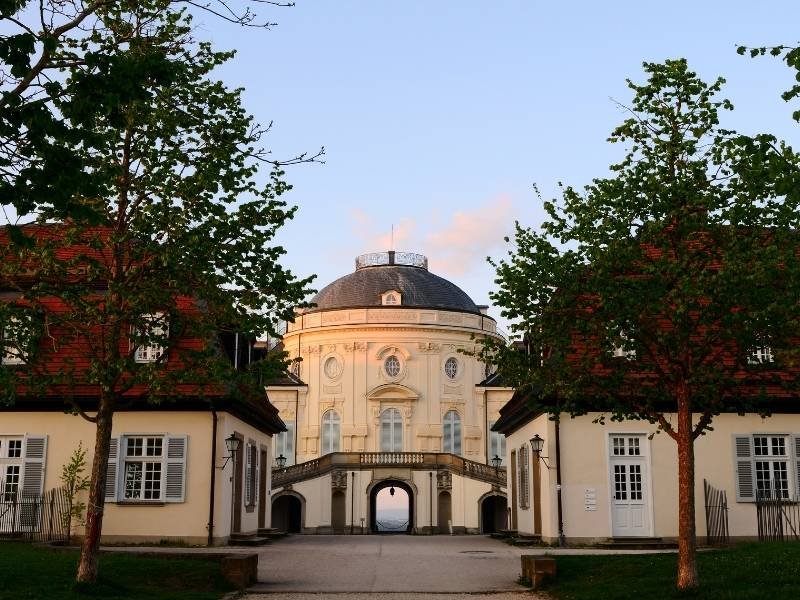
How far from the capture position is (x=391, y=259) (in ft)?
213

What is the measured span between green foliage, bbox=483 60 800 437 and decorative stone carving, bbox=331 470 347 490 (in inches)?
1419

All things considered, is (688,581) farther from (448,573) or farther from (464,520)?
(464,520)

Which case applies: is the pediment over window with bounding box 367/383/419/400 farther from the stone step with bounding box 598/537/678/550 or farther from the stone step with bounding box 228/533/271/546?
the stone step with bounding box 598/537/678/550

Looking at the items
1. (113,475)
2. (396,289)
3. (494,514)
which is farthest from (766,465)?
(396,289)

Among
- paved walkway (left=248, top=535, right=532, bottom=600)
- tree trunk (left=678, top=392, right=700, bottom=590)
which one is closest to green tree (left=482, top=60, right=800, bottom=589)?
tree trunk (left=678, top=392, right=700, bottom=590)

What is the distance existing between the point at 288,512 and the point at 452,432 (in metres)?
10.6

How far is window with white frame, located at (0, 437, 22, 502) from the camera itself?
83.8 ft

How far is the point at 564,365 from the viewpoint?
15828 millimetres

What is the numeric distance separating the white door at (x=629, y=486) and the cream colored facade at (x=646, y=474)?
0.08ft

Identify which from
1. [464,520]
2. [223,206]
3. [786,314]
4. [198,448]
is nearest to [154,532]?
[198,448]

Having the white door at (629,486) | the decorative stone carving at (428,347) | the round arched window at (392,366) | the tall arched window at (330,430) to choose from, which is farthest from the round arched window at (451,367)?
the white door at (629,486)

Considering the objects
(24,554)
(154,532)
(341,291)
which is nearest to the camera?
(24,554)

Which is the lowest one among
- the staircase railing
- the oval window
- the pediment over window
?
the staircase railing

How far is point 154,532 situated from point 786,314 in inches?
664
